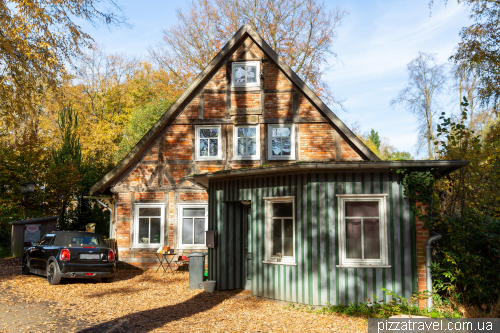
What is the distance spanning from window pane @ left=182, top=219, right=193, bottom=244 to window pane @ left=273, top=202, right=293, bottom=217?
6535mm

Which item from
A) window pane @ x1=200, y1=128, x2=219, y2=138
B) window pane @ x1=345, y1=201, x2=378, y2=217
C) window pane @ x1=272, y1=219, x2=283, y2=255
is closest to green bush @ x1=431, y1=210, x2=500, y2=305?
window pane @ x1=345, y1=201, x2=378, y2=217

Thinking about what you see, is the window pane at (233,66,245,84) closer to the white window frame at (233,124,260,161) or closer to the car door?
the white window frame at (233,124,260,161)

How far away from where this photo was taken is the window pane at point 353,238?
30.0ft

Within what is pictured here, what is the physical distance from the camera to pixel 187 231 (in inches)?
624

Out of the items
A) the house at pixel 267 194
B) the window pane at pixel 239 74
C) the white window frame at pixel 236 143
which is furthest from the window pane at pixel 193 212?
the window pane at pixel 239 74

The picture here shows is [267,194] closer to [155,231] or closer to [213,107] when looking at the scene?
[213,107]

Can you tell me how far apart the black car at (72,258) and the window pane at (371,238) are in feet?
25.1

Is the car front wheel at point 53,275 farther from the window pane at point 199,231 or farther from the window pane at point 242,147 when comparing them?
the window pane at point 242,147

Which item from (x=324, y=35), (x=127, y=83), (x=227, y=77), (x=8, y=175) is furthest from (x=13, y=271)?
(x=127, y=83)

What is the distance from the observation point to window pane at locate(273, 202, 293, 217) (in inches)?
387

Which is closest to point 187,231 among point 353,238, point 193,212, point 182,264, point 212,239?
point 193,212

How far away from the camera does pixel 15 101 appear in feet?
44.1

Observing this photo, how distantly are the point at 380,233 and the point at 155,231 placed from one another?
30.9 feet

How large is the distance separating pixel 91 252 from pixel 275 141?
760 cm
